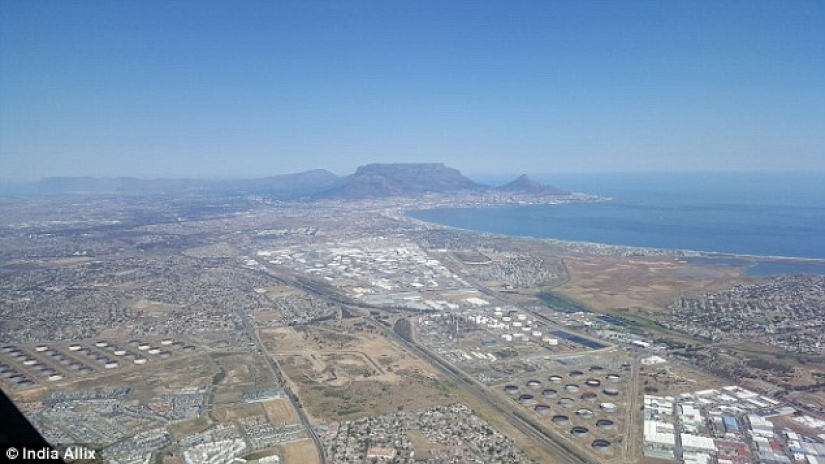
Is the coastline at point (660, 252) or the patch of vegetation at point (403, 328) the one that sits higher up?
the coastline at point (660, 252)

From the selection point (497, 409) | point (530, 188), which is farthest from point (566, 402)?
point (530, 188)

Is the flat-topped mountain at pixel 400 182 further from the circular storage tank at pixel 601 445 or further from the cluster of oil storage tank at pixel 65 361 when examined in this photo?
the circular storage tank at pixel 601 445

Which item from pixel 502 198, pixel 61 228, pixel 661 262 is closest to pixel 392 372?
pixel 661 262

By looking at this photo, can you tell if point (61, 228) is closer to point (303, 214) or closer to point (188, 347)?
point (303, 214)

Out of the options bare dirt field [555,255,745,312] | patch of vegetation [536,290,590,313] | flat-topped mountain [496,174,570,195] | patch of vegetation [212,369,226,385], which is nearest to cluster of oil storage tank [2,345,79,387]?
patch of vegetation [212,369,226,385]

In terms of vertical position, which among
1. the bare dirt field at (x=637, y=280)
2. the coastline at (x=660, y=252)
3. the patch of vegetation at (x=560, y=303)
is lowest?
the patch of vegetation at (x=560, y=303)

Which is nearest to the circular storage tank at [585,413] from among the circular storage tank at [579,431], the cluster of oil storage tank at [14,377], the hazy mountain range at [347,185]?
the circular storage tank at [579,431]

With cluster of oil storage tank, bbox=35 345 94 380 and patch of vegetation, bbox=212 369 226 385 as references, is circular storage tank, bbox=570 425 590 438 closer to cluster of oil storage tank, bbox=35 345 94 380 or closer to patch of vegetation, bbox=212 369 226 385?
patch of vegetation, bbox=212 369 226 385

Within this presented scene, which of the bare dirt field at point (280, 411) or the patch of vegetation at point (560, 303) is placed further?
the patch of vegetation at point (560, 303)
